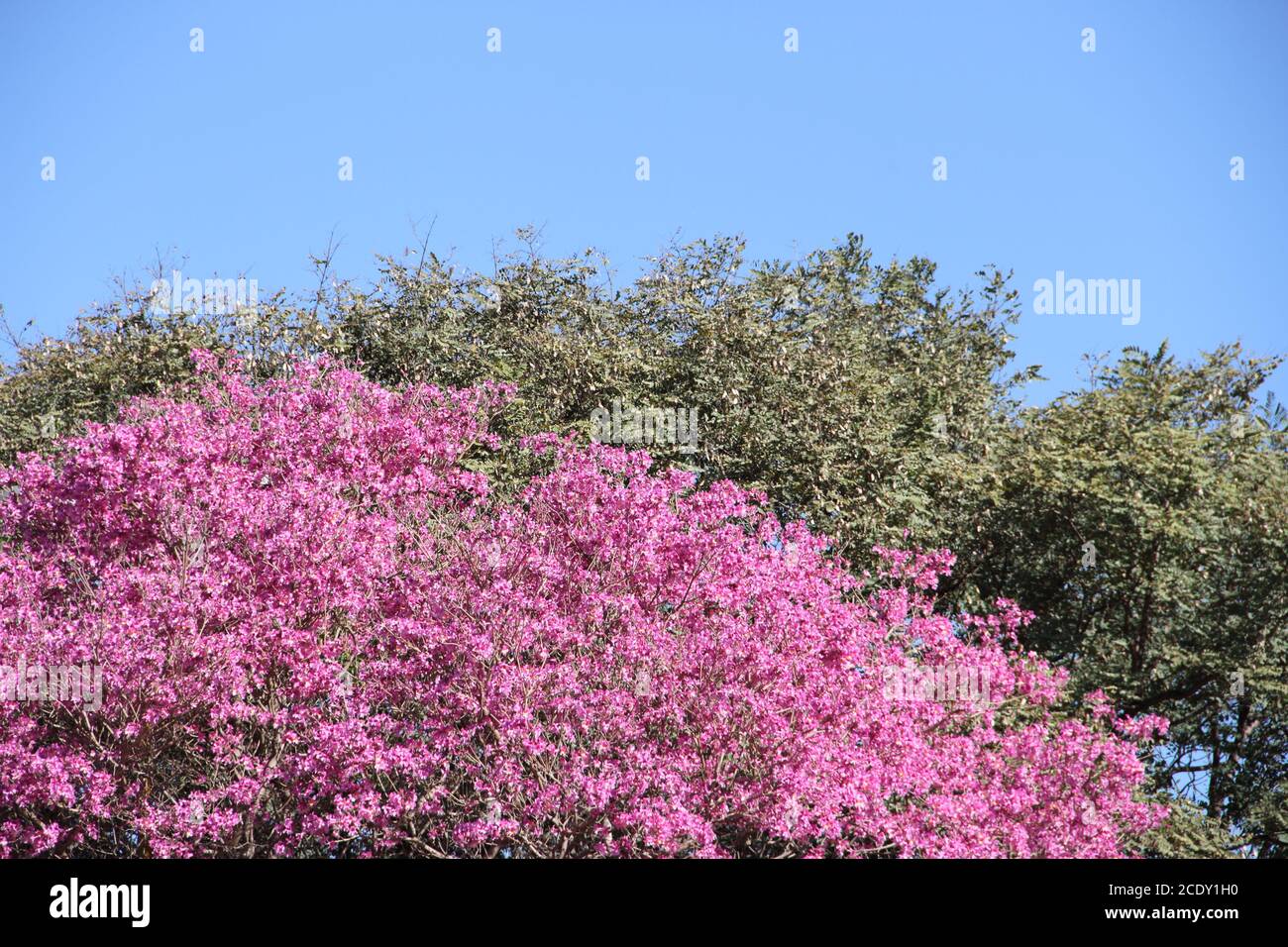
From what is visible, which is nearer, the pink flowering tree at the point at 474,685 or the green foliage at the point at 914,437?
the pink flowering tree at the point at 474,685

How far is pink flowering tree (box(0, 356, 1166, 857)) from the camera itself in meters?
11.6

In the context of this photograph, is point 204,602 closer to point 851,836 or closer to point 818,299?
point 851,836

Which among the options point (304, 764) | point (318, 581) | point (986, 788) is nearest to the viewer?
point (304, 764)

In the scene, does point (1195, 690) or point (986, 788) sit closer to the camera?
point (986, 788)

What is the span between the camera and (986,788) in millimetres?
13695

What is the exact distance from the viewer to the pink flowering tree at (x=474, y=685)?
11.6 metres

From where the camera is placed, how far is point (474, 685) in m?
11.5

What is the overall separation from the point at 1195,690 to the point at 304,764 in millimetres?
16680

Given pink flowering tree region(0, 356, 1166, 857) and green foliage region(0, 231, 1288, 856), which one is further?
green foliage region(0, 231, 1288, 856)

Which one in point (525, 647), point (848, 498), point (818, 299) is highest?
point (818, 299)

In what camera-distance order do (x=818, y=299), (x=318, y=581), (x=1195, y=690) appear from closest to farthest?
(x=318, y=581), (x=1195, y=690), (x=818, y=299)

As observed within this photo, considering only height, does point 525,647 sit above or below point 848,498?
below

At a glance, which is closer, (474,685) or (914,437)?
(474,685)

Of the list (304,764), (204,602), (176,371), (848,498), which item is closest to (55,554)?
(204,602)
